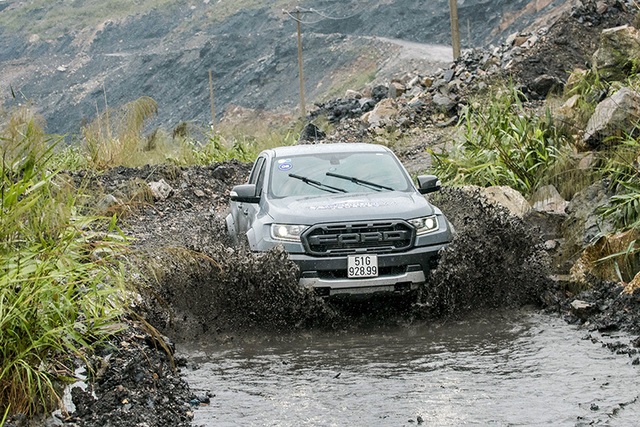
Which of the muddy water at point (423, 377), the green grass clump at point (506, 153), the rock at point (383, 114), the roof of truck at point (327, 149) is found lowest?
the rock at point (383, 114)

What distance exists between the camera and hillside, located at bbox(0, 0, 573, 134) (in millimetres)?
77188

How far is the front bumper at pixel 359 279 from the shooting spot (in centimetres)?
935

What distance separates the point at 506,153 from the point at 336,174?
210 inches

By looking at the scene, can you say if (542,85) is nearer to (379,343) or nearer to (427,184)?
(427,184)

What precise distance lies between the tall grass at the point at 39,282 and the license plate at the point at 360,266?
3036mm

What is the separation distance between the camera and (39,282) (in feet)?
19.0

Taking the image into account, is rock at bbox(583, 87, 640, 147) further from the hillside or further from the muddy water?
the hillside

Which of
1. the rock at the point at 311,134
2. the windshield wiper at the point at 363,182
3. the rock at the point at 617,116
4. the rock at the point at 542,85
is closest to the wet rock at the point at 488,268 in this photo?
the windshield wiper at the point at 363,182

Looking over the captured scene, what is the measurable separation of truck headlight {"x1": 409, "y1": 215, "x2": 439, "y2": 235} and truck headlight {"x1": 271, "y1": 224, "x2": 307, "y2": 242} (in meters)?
1.02

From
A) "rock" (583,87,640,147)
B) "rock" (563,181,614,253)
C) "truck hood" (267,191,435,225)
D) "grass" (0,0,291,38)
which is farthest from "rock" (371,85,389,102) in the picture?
"grass" (0,0,291,38)

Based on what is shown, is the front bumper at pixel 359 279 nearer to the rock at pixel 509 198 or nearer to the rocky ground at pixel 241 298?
the rocky ground at pixel 241 298

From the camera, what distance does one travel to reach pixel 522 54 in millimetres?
29609

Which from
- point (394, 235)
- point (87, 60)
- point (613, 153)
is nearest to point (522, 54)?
point (613, 153)

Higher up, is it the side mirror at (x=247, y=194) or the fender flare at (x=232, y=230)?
the side mirror at (x=247, y=194)
